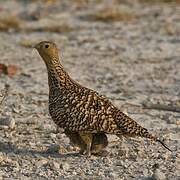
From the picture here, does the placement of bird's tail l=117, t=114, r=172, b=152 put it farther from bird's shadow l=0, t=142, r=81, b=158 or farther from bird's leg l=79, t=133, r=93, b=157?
bird's shadow l=0, t=142, r=81, b=158

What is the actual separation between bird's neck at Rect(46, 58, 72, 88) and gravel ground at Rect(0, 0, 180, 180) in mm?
681

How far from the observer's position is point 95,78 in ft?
40.2

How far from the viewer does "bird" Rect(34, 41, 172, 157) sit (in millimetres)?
7477

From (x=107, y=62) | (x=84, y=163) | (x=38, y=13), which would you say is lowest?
(x=84, y=163)

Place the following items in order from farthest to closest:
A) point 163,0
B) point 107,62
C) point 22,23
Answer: point 163,0
point 22,23
point 107,62

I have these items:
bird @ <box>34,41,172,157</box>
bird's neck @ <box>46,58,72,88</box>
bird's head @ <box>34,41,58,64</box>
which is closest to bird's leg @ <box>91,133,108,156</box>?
bird @ <box>34,41,172,157</box>

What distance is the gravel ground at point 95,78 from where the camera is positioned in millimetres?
7500

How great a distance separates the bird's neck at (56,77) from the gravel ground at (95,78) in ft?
2.24

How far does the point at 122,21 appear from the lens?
1769cm

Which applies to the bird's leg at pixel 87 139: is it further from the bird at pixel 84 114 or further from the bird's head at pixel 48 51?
the bird's head at pixel 48 51

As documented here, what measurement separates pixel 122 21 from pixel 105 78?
563 centimetres

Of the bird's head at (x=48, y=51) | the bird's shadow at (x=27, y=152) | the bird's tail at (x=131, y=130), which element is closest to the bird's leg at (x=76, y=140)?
the bird's shadow at (x=27, y=152)

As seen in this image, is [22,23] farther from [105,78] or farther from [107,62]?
[105,78]

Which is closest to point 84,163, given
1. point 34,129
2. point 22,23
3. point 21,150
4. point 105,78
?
point 21,150
